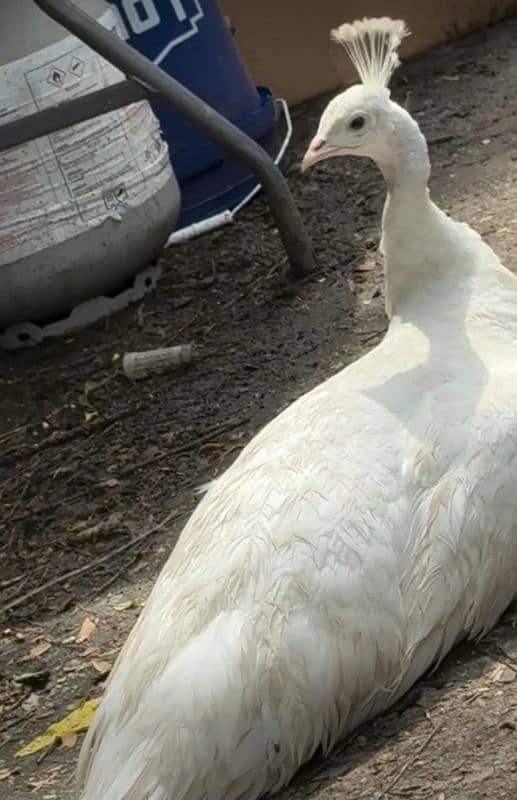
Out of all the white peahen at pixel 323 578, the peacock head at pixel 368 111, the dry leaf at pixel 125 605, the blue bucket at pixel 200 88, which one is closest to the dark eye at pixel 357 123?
the peacock head at pixel 368 111

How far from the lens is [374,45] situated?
9.58 feet

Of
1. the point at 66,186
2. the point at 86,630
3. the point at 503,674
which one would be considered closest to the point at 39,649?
the point at 86,630

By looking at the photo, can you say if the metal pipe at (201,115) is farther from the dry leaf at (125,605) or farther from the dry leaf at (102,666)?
the dry leaf at (102,666)

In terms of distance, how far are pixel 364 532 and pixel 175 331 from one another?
186cm

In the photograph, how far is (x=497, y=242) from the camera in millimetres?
3818

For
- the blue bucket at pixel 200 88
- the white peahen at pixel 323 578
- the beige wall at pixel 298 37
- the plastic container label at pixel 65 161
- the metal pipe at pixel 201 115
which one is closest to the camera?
the white peahen at pixel 323 578

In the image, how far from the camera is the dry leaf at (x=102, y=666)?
Answer: 8.96ft

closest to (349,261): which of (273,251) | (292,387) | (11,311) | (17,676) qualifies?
(273,251)

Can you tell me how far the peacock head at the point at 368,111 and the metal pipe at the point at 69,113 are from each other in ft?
3.18

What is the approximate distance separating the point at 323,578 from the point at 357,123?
1.07m

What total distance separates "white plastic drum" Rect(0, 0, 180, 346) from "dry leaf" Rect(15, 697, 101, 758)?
5.24ft

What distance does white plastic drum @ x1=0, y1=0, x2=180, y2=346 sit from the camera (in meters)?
3.85

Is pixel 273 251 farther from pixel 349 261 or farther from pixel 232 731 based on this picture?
pixel 232 731

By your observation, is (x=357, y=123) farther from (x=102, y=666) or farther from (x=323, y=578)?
(x=102, y=666)
